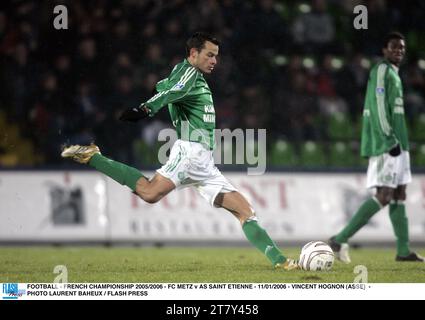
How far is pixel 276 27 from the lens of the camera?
40.0 feet

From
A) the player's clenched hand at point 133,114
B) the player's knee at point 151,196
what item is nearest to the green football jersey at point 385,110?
the player's knee at point 151,196

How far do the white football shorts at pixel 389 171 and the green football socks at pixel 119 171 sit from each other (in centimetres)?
234

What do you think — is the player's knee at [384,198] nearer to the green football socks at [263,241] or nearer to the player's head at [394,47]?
the player's head at [394,47]

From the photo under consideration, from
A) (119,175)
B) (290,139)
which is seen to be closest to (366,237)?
(290,139)

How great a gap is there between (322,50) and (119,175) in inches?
227

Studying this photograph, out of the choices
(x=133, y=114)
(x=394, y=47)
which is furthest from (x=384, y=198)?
(x=133, y=114)

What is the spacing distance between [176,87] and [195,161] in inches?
25.1

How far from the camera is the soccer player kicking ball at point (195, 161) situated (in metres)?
7.47

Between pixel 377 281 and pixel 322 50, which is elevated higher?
pixel 322 50

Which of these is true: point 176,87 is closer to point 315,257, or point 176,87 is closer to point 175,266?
point 315,257

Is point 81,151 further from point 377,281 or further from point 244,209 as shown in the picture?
point 377,281

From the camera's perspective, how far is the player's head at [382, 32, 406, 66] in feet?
28.2

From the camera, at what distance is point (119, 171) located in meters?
7.59

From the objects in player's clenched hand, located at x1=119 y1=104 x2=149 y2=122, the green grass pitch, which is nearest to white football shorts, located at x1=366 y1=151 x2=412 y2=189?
the green grass pitch
